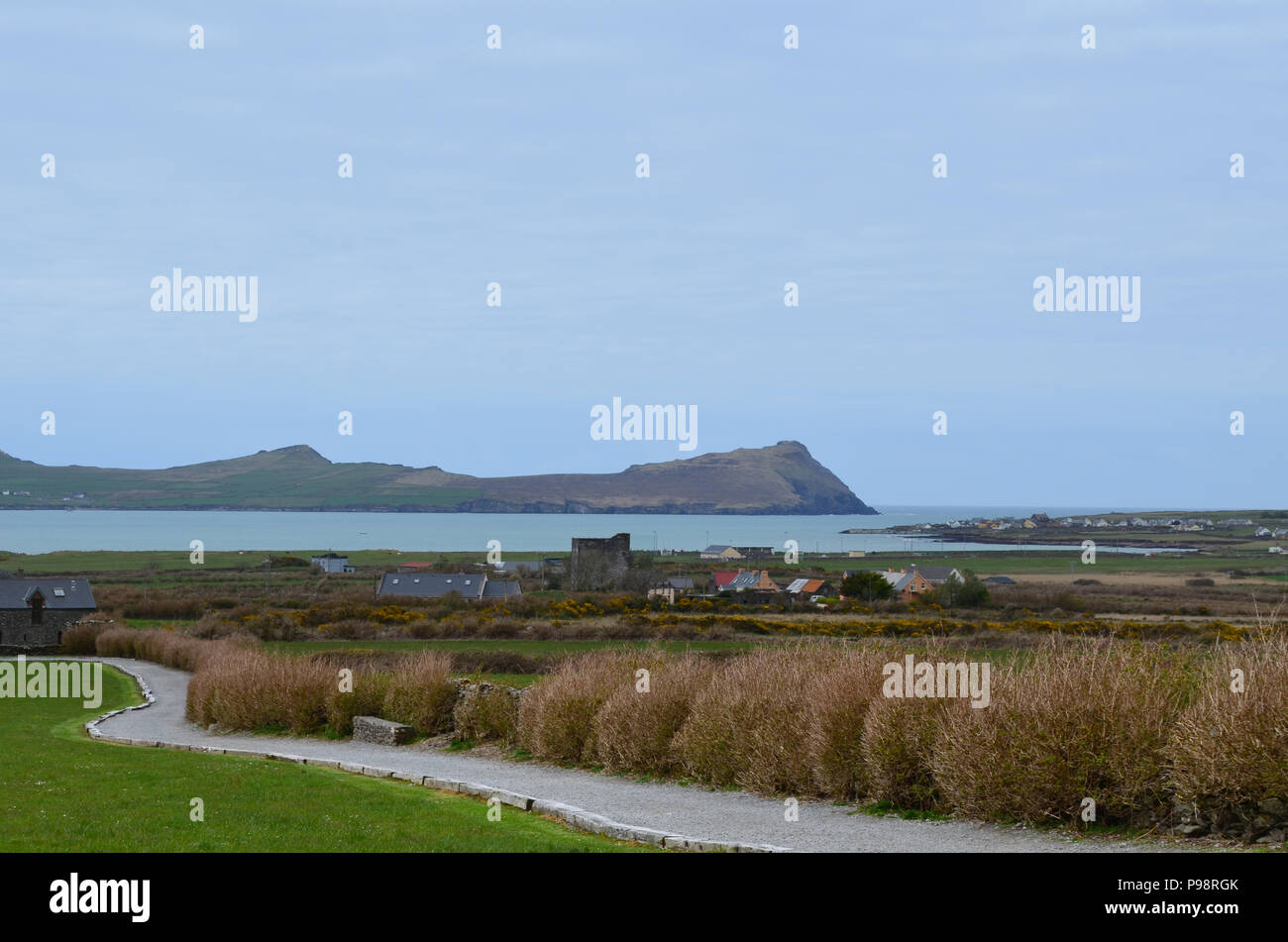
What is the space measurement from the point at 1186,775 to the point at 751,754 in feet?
21.0

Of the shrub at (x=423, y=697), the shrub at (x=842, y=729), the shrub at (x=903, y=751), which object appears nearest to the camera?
the shrub at (x=903, y=751)

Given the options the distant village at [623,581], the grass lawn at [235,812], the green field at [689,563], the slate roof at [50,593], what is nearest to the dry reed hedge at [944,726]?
the grass lawn at [235,812]

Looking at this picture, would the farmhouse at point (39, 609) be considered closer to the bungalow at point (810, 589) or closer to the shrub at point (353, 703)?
the shrub at point (353, 703)

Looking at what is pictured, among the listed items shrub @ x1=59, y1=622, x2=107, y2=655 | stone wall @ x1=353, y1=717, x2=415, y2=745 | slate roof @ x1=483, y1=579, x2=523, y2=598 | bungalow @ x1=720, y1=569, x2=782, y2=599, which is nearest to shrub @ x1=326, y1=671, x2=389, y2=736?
stone wall @ x1=353, y1=717, x2=415, y2=745

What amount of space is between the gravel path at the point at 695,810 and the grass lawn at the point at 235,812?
108 centimetres

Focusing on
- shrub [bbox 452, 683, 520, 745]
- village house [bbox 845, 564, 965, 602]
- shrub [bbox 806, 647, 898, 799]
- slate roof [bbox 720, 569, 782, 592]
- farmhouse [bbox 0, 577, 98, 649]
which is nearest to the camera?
shrub [bbox 806, 647, 898, 799]

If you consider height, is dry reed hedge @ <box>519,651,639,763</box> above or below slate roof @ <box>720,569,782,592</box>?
above

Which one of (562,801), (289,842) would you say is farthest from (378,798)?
(289,842)

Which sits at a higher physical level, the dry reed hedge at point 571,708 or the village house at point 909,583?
the dry reed hedge at point 571,708

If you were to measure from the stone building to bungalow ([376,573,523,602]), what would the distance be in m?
12.4

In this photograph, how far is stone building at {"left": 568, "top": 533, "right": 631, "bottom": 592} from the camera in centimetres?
10669

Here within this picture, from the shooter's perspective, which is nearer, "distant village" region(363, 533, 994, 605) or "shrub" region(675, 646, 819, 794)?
"shrub" region(675, 646, 819, 794)

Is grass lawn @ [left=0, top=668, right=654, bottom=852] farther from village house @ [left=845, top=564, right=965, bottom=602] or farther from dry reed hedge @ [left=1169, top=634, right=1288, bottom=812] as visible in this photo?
village house @ [left=845, top=564, right=965, bottom=602]

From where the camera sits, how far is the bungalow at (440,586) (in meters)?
91.9
